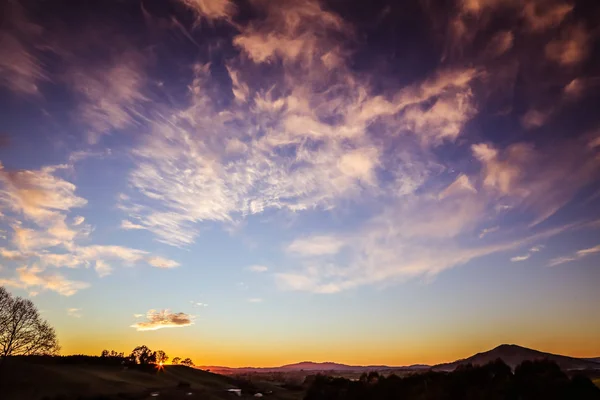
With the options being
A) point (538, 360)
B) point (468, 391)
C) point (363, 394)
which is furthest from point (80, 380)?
point (538, 360)

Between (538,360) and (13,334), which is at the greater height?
(13,334)

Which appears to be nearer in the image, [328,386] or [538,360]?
[538,360]

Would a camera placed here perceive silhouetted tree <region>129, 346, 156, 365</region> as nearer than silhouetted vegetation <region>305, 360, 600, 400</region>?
No

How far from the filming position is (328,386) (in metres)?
28.7

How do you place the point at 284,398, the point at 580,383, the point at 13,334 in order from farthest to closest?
the point at 13,334
the point at 284,398
the point at 580,383

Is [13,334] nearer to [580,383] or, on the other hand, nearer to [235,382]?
[235,382]

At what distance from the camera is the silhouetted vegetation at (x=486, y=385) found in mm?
14405

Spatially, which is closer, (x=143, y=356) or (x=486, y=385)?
(x=486, y=385)

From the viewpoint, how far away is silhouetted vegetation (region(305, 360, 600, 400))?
14405mm

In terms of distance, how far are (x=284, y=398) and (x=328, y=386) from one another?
18869 millimetres

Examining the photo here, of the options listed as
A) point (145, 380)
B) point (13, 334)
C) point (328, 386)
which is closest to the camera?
point (328, 386)

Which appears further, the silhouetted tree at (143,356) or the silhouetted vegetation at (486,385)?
the silhouetted tree at (143,356)

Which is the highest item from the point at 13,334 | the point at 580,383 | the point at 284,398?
the point at 13,334

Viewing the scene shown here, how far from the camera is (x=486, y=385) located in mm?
17203
